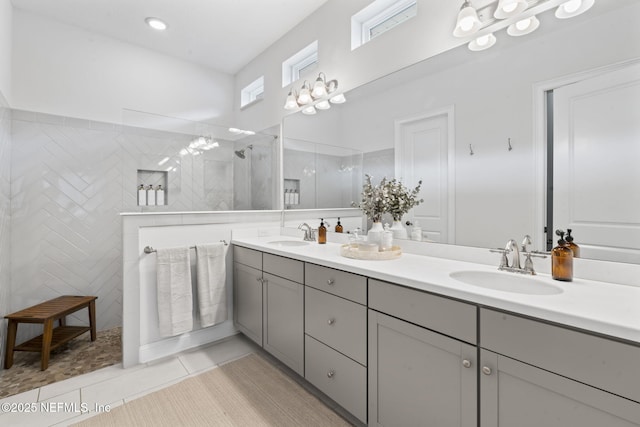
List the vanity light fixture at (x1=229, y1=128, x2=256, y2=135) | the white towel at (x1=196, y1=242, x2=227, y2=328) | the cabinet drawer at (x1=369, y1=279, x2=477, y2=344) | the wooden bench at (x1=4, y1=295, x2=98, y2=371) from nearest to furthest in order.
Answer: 1. the cabinet drawer at (x1=369, y1=279, x2=477, y2=344)
2. the wooden bench at (x1=4, y1=295, x2=98, y2=371)
3. the white towel at (x1=196, y1=242, x2=227, y2=328)
4. the vanity light fixture at (x1=229, y1=128, x2=256, y2=135)

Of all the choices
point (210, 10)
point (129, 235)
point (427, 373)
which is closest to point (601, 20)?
point (427, 373)

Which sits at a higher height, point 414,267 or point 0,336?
point 414,267

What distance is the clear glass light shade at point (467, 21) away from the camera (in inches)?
58.8

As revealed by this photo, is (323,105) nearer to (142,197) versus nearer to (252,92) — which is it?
(252,92)

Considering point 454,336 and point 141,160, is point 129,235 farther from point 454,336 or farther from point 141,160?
point 454,336

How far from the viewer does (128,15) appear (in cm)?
258

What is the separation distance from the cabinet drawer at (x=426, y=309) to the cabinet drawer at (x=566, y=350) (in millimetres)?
53

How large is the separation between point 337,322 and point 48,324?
7.05 ft

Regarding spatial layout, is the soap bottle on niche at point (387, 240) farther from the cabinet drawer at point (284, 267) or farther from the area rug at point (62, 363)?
the area rug at point (62, 363)

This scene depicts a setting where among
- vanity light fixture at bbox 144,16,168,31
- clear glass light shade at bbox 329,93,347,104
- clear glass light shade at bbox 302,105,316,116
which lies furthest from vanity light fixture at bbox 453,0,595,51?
vanity light fixture at bbox 144,16,168,31

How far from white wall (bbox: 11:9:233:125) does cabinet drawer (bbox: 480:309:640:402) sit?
3516 millimetres

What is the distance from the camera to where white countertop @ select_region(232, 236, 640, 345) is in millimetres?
792

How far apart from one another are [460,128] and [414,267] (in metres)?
0.81

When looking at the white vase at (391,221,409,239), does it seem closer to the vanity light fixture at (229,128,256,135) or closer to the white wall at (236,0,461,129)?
the white wall at (236,0,461,129)
